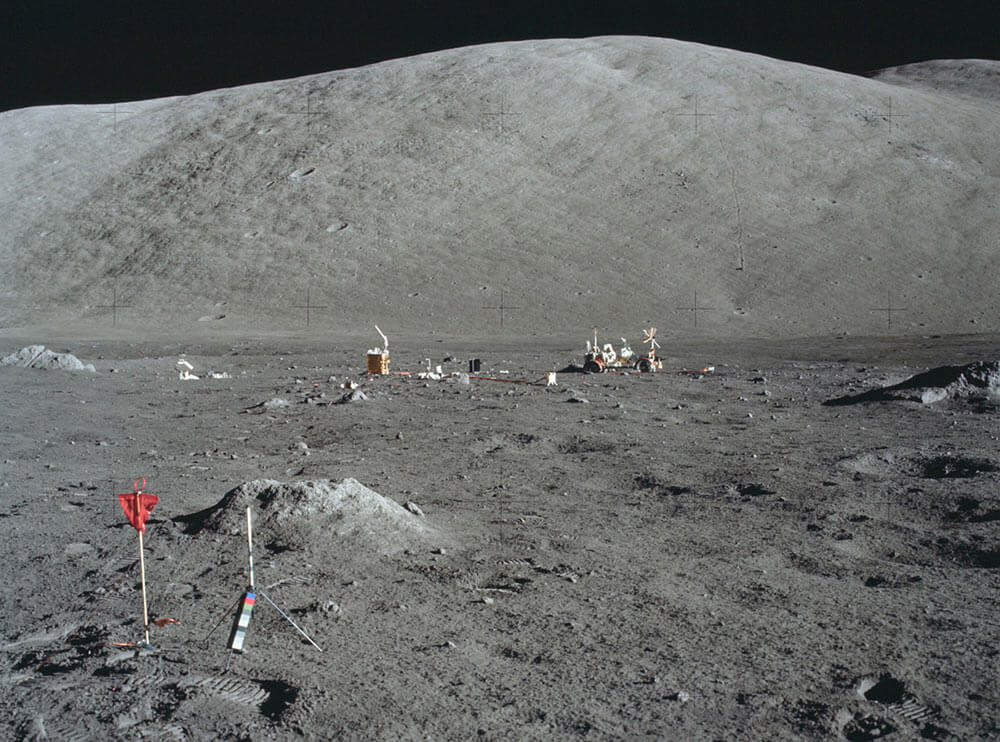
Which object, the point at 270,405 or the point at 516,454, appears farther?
the point at 270,405

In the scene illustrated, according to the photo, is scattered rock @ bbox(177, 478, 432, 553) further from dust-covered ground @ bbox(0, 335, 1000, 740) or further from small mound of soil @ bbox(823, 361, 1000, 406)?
small mound of soil @ bbox(823, 361, 1000, 406)

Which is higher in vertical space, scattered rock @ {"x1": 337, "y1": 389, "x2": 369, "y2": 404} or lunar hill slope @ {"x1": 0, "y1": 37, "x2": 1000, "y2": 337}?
lunar hill slope @ {"x1": 0, "y1": 37, "x2": 1000, "y2": 337}

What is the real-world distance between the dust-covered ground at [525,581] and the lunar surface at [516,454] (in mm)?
24

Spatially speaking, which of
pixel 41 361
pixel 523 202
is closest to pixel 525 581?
pixel 41 361

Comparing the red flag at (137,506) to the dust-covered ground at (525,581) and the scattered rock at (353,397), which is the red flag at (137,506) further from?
the scattered rock at (353,397)

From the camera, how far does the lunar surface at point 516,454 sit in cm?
330

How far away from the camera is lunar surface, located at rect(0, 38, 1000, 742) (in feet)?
10.8

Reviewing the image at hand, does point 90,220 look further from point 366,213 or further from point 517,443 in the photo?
point 517,443

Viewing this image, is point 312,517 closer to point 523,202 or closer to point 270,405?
point 270,405

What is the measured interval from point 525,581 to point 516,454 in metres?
3.19

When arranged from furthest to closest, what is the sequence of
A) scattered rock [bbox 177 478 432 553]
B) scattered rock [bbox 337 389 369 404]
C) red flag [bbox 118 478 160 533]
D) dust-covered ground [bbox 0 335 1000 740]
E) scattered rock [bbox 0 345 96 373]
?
scattered rock [bbox 0 345 96 373], scattered rock [bbox 337 389 369 404], scattered rock [bbox 177 478 432 553], red flag [bbox 118 478 160 533], dust-covered ground [bbox 0 335 1000 740]

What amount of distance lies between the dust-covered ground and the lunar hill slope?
573 inches

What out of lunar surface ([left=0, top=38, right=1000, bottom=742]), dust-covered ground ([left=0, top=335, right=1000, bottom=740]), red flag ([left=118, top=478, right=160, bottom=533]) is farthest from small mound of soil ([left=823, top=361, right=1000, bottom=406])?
red flag ([left=118, top=478, right=160, bottom=533])

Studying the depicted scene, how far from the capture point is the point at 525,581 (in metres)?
4.40
